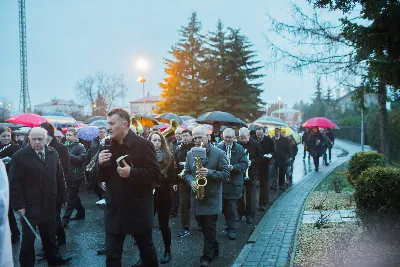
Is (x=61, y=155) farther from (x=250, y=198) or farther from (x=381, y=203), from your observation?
(x=381, y=203)

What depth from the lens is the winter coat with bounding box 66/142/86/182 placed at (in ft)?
26.7

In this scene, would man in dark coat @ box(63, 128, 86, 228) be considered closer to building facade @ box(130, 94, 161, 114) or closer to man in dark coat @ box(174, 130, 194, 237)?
man in dark coat @ box(174, 130, 194, 237)

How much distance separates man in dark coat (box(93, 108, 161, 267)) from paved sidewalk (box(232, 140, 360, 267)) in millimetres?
2083

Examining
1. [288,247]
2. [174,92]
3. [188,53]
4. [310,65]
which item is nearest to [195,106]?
[174,92]

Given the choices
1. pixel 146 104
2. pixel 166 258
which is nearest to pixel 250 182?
pixel 166 258

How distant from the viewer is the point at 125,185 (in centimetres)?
415

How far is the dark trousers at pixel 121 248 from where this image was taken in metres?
4.12

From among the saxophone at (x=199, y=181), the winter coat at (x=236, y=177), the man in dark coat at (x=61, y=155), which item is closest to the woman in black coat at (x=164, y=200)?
the saxophone at (x=199, y=181)

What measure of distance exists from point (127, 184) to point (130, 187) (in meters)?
0.05

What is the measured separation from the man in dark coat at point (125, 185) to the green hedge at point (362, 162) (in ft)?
22.6

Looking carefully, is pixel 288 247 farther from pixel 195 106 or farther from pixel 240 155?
pixel 195 106

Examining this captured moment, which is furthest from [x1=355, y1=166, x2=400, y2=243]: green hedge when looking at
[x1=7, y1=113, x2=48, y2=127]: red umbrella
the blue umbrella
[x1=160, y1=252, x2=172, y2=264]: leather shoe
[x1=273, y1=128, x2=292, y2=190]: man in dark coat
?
[x1=7, y1=113, x2=48, y2=127]: red umbrella

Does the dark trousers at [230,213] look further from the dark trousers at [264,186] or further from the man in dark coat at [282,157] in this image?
the man in dark coat at [282,157]

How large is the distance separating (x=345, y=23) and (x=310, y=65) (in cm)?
213
